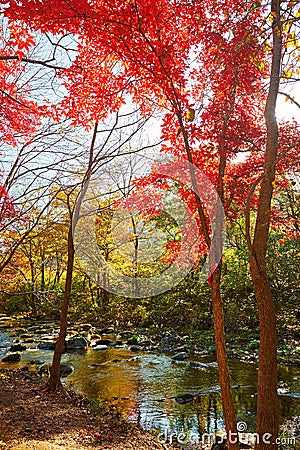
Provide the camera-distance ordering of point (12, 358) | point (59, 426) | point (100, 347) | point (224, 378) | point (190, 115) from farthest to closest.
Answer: point (100, 347), point (12, 358), point (59, 426), point (190, 115), point (224, 378)

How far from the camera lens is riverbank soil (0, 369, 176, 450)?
4434 millimetres

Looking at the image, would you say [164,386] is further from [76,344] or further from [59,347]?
[76,344]

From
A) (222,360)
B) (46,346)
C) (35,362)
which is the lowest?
(35,362)

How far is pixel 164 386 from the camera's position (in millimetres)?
7746

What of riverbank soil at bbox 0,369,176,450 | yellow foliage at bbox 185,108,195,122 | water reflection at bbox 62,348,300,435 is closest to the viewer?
yellow foliage at bbox 185,108,195,122

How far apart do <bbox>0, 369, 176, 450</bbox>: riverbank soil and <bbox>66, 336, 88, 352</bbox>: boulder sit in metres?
4.94

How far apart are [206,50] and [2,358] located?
9.46 m

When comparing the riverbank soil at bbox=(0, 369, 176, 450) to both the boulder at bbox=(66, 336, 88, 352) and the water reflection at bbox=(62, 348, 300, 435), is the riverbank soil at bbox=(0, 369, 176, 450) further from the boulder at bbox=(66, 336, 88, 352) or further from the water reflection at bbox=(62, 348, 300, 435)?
the boulder at bbox=(66, 336, 88, 352)

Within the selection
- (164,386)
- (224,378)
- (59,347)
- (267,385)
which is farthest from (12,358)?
(267,385)

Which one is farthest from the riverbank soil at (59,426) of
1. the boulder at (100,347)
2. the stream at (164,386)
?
the boulder at (100,347)

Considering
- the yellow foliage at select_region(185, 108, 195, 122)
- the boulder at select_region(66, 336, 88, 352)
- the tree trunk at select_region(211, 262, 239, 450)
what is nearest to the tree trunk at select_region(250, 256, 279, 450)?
the tree trunk at select_region(211, 262, 239, 450)

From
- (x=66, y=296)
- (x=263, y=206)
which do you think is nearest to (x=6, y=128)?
(x=66, y=296)

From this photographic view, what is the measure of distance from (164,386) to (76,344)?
195 inches

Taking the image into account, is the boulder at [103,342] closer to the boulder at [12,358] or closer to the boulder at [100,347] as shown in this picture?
the boulder at [100,347]
